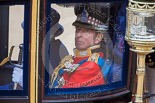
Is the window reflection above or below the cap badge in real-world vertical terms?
below

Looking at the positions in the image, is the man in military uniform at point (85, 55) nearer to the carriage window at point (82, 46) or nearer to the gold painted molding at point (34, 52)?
the carriage window at point (82, 46)

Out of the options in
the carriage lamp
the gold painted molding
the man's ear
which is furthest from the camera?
the man's ear

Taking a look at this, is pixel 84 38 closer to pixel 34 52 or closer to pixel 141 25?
pixel 34 52

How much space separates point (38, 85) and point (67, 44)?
1.70 feet

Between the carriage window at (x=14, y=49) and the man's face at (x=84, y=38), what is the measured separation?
0.54 meters

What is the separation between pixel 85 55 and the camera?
20.3ft

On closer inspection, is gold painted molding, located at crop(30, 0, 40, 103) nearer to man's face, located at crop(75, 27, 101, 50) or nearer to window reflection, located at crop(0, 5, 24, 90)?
window reflection, located at crop(0, 5, 24, 90)

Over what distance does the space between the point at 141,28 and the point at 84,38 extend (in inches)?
31.2

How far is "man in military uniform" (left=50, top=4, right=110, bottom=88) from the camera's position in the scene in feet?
19.9

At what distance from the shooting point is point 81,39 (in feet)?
20.1

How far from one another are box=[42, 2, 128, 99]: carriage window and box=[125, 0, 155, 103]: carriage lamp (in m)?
0.58

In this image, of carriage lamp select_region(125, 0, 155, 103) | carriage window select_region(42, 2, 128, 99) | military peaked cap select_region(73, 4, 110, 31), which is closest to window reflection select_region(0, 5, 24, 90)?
carriage window select_region(42, 2, 128, 99)

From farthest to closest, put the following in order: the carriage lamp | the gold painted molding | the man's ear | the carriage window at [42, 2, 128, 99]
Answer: the man's ear
the carriage window at [42, 2, 128, 99]
the gold painted molding
the carriage lamp

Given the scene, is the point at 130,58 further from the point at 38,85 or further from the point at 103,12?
the point at 38,85
